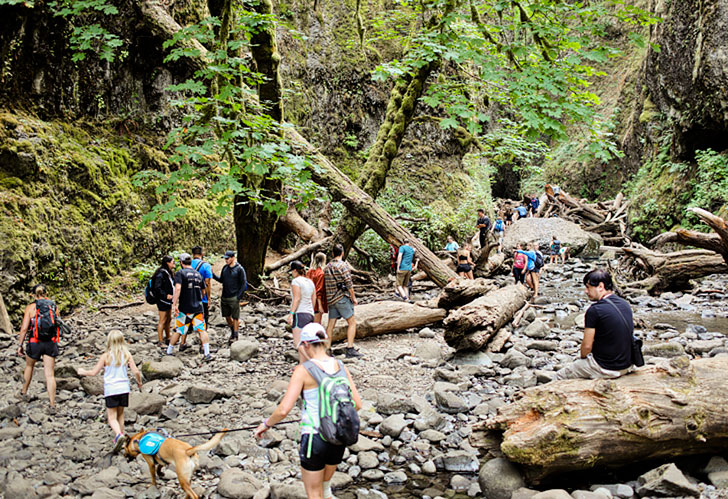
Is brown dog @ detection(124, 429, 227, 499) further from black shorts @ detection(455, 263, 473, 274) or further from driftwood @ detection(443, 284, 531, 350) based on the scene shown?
black shorts @ detection(455, 263, 473, 274)

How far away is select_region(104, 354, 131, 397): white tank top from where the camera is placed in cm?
514

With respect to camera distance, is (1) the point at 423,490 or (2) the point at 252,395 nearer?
(1) the point at 423,490

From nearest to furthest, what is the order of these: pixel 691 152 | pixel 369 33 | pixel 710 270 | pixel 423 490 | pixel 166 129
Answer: pixel 423 490 < pixel 710 270 < pixel 166 129 < pixel 691 152 < pixel 369 33

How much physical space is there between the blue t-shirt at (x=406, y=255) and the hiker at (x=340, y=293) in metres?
3.91

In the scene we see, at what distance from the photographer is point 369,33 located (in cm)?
2030

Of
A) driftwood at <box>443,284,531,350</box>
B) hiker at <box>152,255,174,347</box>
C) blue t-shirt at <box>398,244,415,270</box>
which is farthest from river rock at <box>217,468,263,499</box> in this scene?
blue t-shirt at <box>398,244,415,270</box>

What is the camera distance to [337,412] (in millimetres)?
3346

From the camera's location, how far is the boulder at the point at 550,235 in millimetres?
22016

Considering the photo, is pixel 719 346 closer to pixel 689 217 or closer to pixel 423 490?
pixel 423 490

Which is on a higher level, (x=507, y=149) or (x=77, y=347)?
(x=507, y=149)

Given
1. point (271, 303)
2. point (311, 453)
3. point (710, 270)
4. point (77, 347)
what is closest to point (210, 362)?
point (77, 347)

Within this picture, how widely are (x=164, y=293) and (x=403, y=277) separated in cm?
603

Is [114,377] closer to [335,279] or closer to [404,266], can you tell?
[335,279]

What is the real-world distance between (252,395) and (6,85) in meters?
9.18
